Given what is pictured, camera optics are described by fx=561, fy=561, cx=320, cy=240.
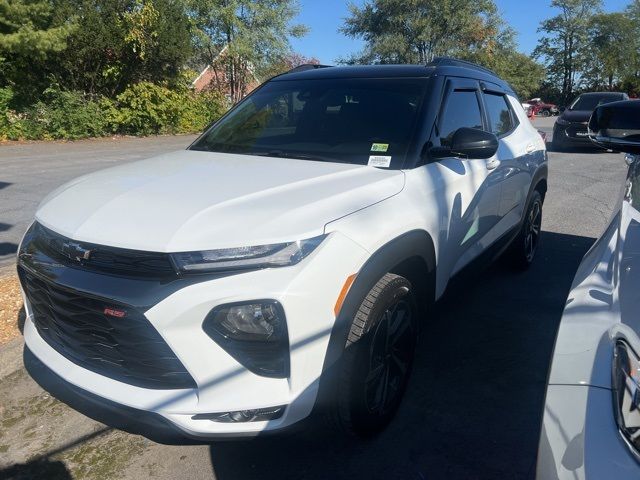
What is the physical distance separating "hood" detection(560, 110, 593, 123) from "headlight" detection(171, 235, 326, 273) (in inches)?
622

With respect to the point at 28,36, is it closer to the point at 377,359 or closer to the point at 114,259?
the point at 114,259

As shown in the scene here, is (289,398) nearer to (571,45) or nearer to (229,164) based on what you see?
(229,164)

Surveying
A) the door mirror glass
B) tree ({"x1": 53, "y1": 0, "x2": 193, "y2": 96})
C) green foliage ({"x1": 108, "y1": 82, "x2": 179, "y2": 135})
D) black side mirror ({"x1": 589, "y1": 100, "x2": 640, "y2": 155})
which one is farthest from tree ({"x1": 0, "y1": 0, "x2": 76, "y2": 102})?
black side mirror ({"x1": 589, "y1": 100, "x2": 640, "y2": 155})

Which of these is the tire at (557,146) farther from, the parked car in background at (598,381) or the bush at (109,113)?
the parked car in background at (598,381)

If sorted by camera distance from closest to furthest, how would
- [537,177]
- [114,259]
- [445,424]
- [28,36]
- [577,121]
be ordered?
[114,259]
[445,424]
[537,177]
[577,121]
[28,36]

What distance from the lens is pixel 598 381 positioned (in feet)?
5.05

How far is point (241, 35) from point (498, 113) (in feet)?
70.9

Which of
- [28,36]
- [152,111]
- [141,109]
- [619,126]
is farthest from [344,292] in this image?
[141,109]

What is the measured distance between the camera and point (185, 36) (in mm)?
20266

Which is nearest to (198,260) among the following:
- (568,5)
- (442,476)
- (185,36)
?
(442,476)

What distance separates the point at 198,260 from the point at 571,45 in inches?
2807

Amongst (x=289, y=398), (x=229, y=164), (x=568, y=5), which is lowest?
(x=289, y=398)

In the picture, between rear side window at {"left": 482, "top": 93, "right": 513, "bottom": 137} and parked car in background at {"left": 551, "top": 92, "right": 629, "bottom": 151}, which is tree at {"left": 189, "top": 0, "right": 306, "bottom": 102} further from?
rear side window at {"left": 482, "top": 93, "right": 513, "bottom": 137}

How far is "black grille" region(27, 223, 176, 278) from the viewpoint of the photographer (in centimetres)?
216
